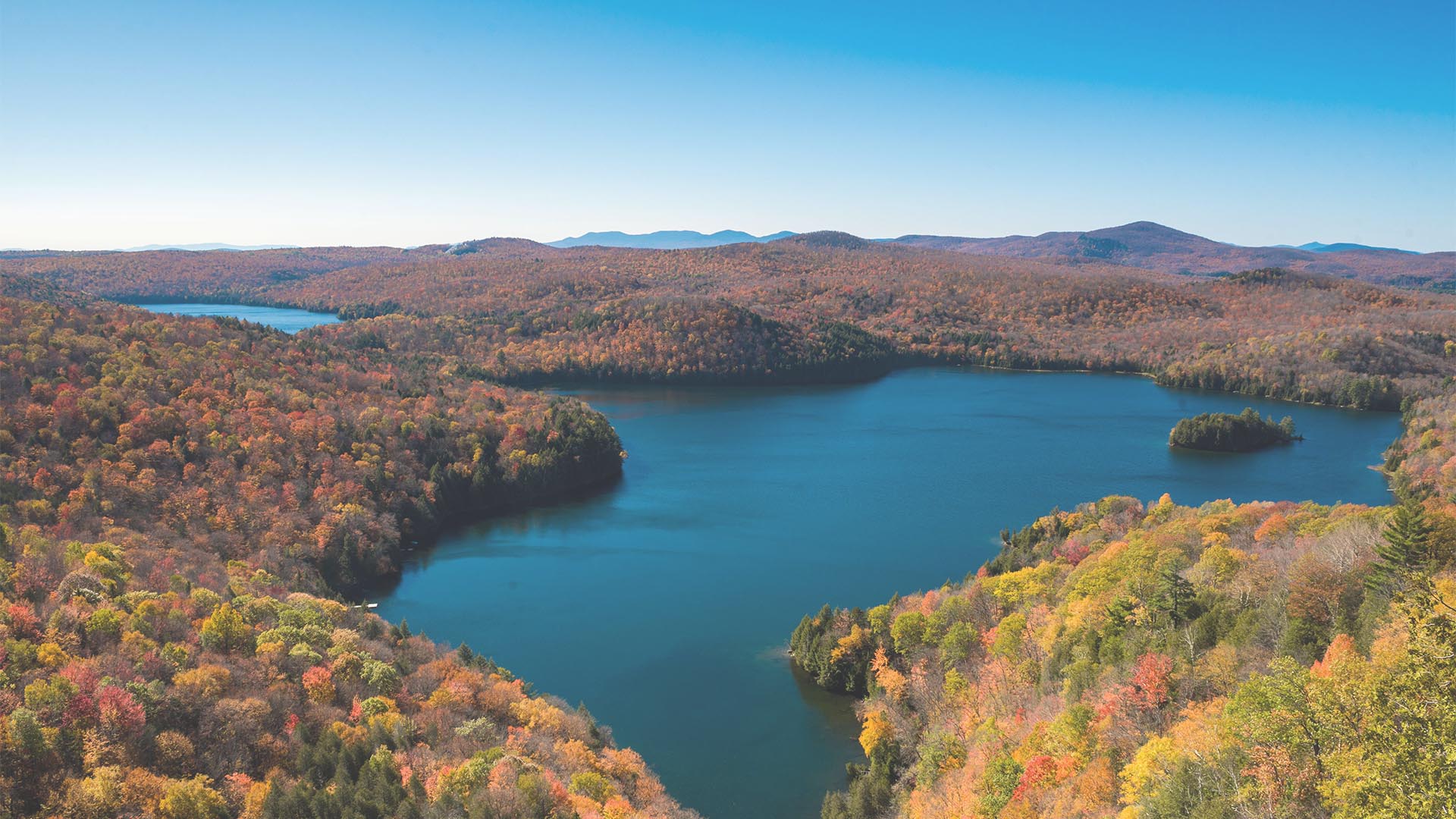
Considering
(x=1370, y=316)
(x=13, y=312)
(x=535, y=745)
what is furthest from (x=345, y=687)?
(x=1370, y=316)

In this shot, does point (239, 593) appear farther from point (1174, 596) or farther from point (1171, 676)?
point (1174, 596)

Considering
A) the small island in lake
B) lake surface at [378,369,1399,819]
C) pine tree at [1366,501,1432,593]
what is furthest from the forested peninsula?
the small island in lake

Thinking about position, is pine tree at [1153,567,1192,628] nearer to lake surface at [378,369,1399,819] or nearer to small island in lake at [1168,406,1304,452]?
lake surface at [378,369,1399,819]

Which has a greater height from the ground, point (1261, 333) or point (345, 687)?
point (1261, 333)

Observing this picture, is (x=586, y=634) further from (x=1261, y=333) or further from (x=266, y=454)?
(x=1261, y=333)

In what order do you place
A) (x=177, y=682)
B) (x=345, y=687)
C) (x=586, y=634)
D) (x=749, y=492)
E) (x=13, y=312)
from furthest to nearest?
(x=749, y=492) < (x=13, y=312) < (x=586, y=634) < (x=345, y=687) < (x=177, y=682)

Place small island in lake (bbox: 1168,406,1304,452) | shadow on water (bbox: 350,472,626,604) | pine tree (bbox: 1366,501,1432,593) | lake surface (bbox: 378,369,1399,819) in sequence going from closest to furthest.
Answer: pine tree (bbox: 1366,501,1432,593) → lake surface (bbox: 378,369,1399,819) → shadow on water (bbox: 350,472,626,604) → small island in lake (bbox: 1168,406,1304,452)

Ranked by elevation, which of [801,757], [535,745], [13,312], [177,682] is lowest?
[801,757]
